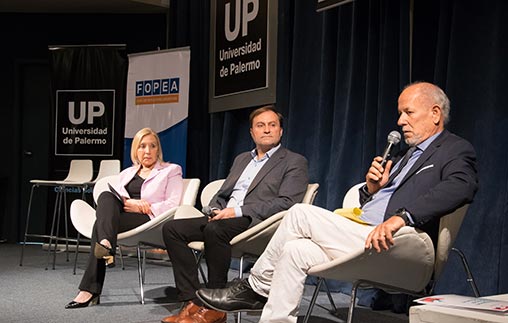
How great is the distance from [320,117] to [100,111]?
10.9 ft

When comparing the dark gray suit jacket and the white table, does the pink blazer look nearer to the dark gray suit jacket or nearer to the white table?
the dark gray suit jacket

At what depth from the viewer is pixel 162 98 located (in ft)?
22.5

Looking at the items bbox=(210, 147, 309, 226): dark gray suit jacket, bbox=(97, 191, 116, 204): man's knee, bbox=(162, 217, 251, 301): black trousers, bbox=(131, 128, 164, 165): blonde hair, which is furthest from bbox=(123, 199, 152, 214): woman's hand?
bbox=(210, 147, 309, 226): dark gray suit jacket

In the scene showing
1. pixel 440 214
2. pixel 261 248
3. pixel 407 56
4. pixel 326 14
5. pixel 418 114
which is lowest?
pixel 261 248

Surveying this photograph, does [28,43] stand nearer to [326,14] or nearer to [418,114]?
[326,14]

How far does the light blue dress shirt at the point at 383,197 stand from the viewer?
2.94m

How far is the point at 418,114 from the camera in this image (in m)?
2.97

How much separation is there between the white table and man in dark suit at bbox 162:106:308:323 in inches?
67.5

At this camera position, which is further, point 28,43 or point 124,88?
point 28,43

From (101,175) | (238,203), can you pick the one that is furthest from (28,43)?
(238,203)

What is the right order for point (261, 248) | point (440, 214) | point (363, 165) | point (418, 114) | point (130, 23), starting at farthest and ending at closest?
point (130, 23)
point (363, 165)
point (261, 248)
point (418, 114)
point (440, 214)

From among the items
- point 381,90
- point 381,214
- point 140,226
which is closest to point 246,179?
point 140,226

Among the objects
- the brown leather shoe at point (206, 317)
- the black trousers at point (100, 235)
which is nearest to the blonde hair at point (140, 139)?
the black trousers at point (100, 235)

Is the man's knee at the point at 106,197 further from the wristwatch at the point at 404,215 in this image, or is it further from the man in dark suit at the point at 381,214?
the wristwatch at the point at 404,215
